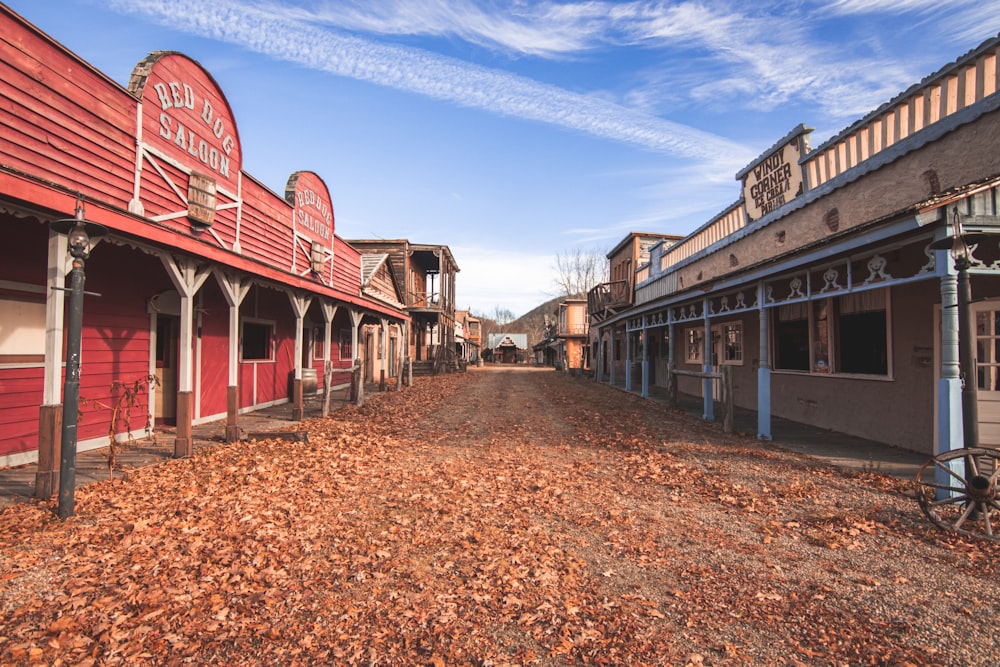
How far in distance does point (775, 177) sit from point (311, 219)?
12.7 meters

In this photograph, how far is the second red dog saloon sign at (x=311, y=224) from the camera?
13.3 metres

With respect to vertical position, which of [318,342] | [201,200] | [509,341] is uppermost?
[201,200]

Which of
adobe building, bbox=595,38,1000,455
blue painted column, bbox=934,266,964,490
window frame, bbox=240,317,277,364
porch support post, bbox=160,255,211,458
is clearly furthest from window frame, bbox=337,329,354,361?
blue painted column, bbox=934,266,964,490

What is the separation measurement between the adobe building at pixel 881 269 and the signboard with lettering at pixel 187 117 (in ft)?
33.6

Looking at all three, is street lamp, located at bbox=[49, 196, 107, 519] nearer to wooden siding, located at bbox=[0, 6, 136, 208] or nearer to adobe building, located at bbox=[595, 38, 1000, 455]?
wooden siding, located at bbox=[0, 6, 136, 208]

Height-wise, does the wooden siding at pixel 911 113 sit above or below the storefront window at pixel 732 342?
above

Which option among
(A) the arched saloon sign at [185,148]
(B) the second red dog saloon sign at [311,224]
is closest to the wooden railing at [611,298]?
(B) the second red dog saloon sign at [311,224]

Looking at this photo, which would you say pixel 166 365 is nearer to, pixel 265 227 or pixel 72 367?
pixel 265 227

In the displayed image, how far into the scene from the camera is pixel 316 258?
1454cm

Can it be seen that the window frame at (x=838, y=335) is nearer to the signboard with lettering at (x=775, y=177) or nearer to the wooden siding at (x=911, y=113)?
the wooden siding at (x=911, y=113)

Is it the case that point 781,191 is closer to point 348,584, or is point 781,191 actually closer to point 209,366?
point 348,584

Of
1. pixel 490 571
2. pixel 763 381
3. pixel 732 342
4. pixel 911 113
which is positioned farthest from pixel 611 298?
pixel 490 571

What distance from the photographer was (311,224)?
47.4 ft

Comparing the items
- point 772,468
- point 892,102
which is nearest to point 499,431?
point 772,468
